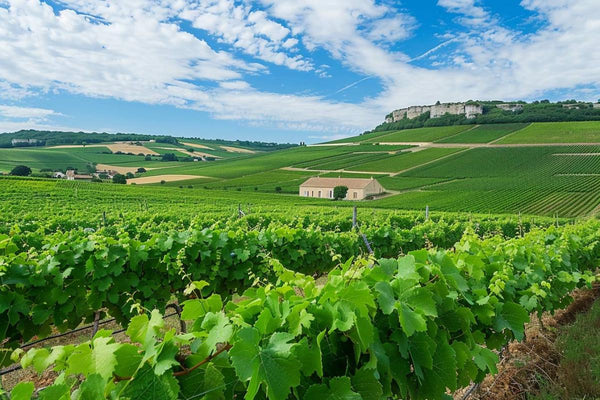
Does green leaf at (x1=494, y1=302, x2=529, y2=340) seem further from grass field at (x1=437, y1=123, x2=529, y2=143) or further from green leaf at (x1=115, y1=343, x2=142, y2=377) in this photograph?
grass field at (x1=437, y1=123, x2=529, y2=143)

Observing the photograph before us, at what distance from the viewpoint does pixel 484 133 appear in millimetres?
108562

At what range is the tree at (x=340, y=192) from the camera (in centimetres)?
6701

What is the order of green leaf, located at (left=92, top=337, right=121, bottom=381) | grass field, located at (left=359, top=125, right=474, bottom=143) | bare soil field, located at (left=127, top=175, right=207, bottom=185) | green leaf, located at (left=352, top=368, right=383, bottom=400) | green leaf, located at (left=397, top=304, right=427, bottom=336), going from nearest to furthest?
green leaf, located at (left=92, top=337, right=121, bottom=381) < green leaf, located at (left=352, top=368, right=383, bottom=400) < green leaf, located at (left=397, top=304, right=427, bottom=336) < bare soil field, located at (left=127, top=175, right=207, bottom=185) < grass field, located at (left=359, top=125, right=474, bottom=143)

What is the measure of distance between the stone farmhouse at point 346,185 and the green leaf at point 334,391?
2484 inches

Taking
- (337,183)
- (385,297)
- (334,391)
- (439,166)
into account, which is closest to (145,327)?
(334,391)

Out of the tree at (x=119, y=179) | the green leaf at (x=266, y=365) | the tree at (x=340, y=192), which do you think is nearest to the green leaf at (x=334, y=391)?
the green leaf at (x=266, y=365)

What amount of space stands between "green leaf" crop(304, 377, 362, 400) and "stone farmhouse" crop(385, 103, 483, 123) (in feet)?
493

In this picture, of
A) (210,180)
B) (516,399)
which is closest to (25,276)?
(516,399)

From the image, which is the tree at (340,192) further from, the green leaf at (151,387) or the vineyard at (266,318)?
the green leaf at (151,387)

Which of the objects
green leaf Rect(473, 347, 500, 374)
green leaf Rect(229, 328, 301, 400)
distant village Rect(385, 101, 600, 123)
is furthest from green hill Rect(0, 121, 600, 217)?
green leaf Rect(229, 328, 301, 400)

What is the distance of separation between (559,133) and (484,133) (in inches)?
744

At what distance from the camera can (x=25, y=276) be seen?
4.29 meters

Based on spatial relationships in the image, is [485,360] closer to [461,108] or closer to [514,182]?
[514,182]

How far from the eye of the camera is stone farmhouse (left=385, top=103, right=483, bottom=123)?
479ft
